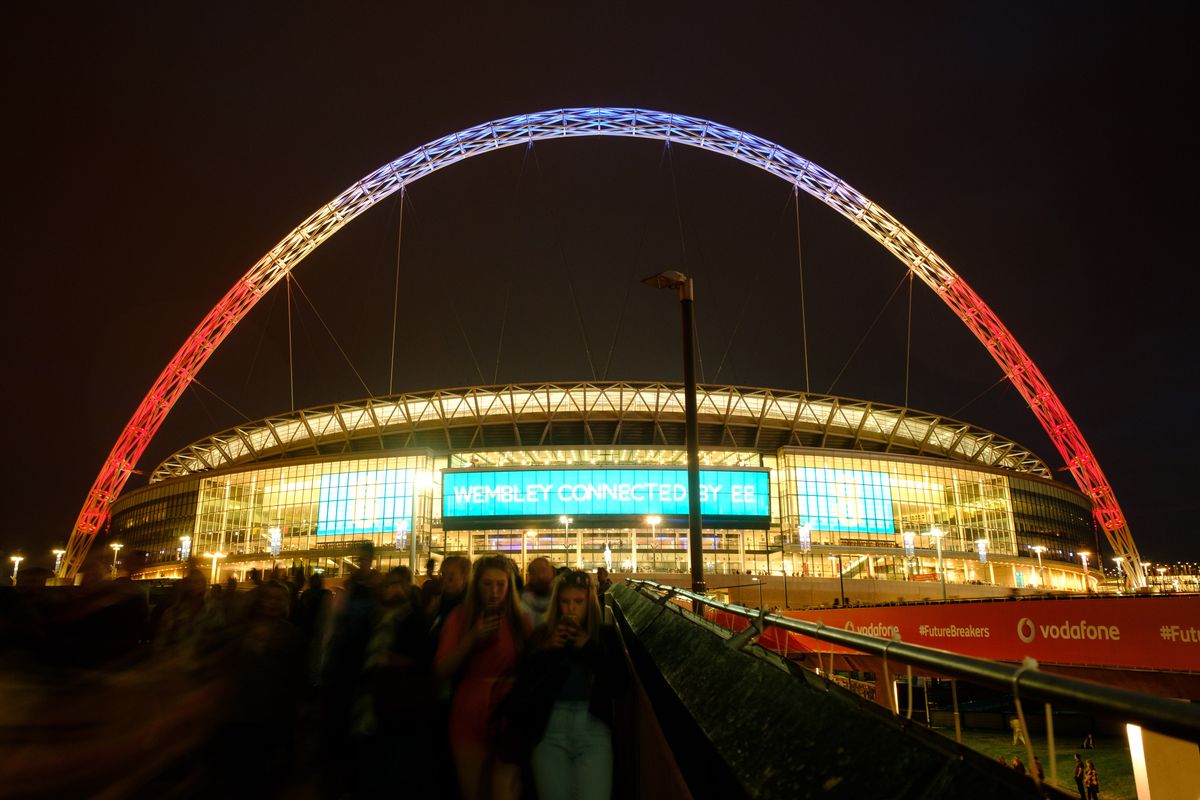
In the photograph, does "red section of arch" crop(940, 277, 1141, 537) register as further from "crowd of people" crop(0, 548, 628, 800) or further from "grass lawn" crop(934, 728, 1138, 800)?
"crowd of people" crop(0, 548, 628, 800)

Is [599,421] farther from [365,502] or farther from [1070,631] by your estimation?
[1070,631]

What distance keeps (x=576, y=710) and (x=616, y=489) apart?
66929 millimetres

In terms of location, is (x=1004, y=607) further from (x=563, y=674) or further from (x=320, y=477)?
(x=320, y=477)

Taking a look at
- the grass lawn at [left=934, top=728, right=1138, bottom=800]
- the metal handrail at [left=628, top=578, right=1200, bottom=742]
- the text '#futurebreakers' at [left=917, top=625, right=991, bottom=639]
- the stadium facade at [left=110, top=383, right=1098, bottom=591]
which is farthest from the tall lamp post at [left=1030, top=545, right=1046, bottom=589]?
the metal handrail at [left=628, top=578, right=1200, bottom=742]

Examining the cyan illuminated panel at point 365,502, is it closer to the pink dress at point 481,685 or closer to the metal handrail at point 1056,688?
the pink dress at point 481,685

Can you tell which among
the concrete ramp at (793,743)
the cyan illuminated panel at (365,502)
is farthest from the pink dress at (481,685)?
the cyan illuminated panel at (365,502)

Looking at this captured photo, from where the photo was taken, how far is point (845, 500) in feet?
240

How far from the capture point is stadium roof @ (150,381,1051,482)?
78000 millimetres

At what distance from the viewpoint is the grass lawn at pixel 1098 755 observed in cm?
2469

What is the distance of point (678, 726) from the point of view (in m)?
3.55

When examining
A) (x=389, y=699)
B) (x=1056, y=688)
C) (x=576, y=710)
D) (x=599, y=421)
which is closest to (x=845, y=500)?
(x=599, y=421)

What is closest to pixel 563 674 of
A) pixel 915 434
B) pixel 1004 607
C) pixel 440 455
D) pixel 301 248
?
pixel 1004 607

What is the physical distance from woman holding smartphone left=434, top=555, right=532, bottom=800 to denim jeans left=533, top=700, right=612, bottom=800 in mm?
224

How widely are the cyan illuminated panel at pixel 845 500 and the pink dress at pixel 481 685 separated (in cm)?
7006
